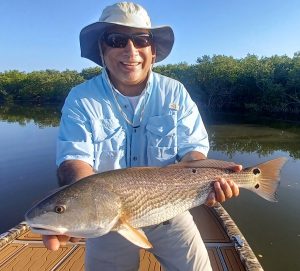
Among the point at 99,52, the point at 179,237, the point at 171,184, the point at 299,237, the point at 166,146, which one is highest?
the point at 99,52

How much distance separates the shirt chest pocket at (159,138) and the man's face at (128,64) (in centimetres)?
36

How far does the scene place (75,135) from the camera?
298 cm

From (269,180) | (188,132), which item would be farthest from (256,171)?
(188,132)

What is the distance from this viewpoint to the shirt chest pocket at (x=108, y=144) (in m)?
3.13

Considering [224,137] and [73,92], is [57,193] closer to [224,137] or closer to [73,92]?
[73,92]

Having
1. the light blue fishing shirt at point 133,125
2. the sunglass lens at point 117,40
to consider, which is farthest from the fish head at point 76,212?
the sunglass lens at point 117,40

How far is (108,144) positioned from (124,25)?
1.07 metres

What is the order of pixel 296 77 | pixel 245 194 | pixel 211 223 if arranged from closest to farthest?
pixel 211 223, pixel 245 194, pixel 296 77

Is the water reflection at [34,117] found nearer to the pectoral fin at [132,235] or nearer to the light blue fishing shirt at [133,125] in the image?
the light blue fishing shirt at [133,125]

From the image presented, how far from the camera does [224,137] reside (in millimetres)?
26422

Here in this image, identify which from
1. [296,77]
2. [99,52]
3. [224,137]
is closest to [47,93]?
[296,77]

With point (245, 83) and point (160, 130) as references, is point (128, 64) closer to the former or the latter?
point (160, 130)

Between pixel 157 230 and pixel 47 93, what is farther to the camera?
pixel 47 93

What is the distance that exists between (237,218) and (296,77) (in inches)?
1379
